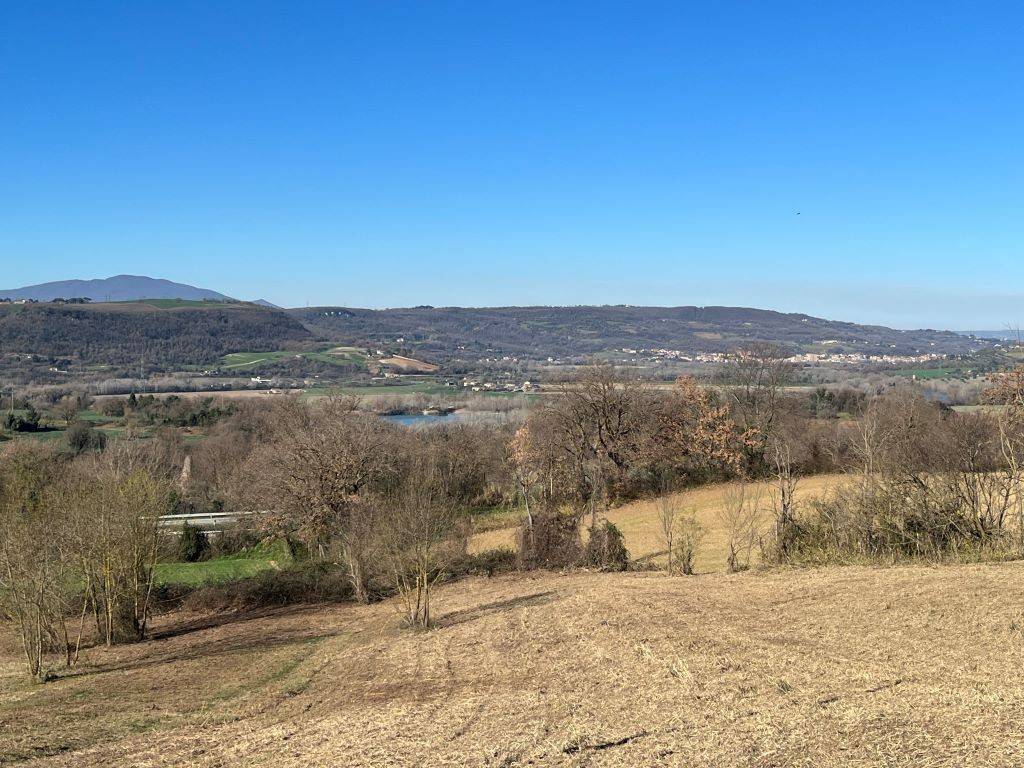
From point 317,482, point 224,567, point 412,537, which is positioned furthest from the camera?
point 224,567

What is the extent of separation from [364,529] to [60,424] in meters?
54.4

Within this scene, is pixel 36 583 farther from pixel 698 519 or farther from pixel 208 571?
pixel 698 519

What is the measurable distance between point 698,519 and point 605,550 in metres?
11.9

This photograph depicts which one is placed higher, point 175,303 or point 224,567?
point 175,303

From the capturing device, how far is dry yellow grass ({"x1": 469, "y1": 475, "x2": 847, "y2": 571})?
86.9ft

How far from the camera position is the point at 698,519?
33.4 metres

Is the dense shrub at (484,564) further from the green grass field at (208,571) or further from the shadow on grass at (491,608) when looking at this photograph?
the green grass field at (208,571)

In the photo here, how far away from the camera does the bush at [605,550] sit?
2267cm

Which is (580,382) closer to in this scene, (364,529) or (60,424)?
(364,529)

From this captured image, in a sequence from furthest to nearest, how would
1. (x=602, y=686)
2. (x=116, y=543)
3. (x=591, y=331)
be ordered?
(x=591, y=331) → (x=116, y=543) → (x=602, y=686)

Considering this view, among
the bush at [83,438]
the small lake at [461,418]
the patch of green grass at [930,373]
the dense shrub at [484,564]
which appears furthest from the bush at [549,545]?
the patch of green grass at [930,373]

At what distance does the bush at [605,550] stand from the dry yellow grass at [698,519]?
7.34 ft

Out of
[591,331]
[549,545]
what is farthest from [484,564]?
[591,331]

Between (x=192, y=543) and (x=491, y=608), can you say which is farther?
(x=192, y=543)
